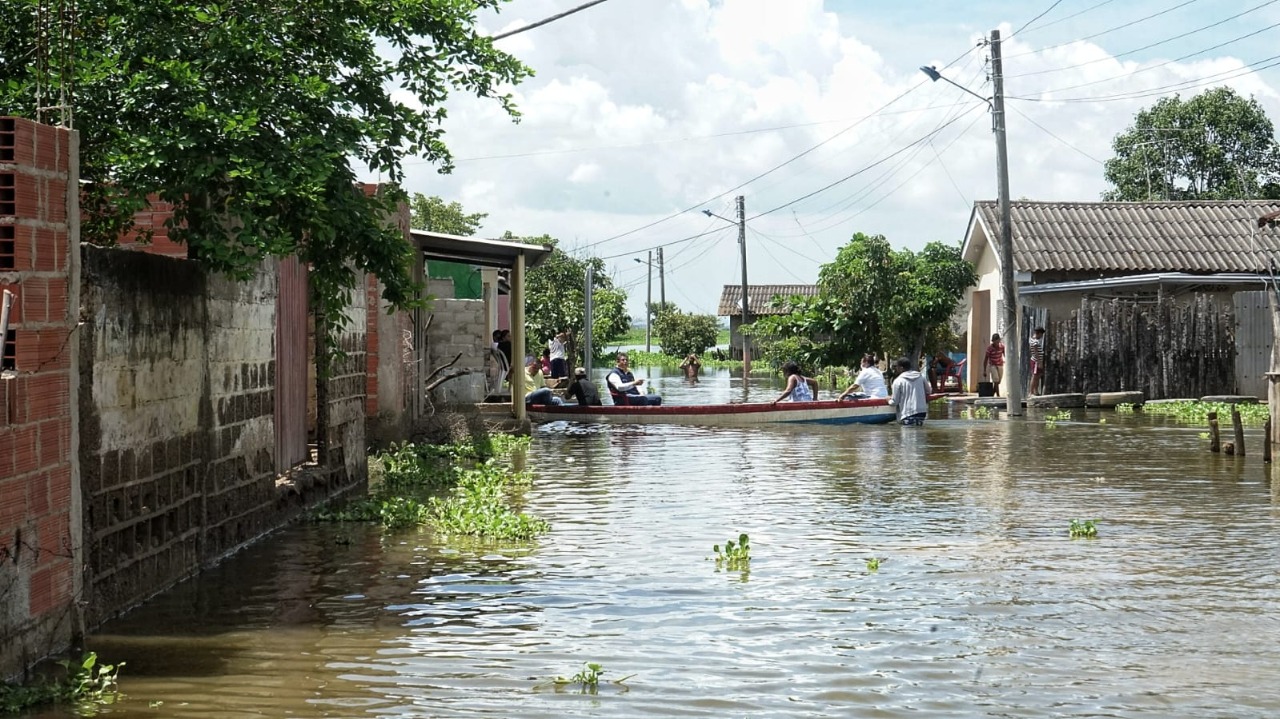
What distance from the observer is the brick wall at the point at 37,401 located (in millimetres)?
7270

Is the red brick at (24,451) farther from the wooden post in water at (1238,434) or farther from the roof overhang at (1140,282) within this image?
the roof overhang at (1140,282)

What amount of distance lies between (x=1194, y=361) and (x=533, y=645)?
85.1 ft

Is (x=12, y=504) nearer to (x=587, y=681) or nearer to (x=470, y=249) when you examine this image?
(x=587, y=681)

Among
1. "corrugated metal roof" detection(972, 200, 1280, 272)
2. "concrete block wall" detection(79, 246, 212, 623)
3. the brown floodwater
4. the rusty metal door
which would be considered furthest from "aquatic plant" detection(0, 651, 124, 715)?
"corrugated metal roof" detection(972, 200, 1280, 272)

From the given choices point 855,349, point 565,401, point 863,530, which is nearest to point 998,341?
point 855,349

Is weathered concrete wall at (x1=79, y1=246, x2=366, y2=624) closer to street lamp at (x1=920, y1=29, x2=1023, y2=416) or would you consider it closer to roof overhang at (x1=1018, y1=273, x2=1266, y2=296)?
street lamp at (x1=920, y1=29, x2=1023, y2=416)

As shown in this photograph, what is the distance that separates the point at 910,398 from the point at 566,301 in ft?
80.9

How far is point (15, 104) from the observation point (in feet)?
34.1

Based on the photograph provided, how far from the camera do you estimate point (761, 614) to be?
9.24 m

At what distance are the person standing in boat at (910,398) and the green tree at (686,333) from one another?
→ 166 feet

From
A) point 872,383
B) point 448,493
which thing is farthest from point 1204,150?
point 448,493

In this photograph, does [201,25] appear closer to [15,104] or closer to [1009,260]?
[15,104]

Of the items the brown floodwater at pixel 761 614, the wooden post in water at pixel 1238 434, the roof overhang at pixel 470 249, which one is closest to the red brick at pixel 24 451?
the brown floodwater at pixel 761 614

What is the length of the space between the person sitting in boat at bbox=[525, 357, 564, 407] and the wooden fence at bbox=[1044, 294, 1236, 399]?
1142cm
